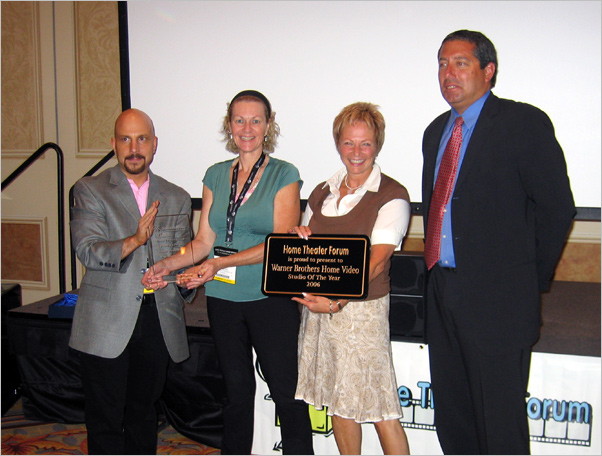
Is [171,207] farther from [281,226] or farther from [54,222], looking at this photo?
[54,222]

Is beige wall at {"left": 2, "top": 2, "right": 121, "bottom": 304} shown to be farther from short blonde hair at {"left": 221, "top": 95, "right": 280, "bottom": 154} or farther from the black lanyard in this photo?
the black lanyard

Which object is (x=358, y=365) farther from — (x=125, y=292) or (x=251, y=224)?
(x=125, y=292)

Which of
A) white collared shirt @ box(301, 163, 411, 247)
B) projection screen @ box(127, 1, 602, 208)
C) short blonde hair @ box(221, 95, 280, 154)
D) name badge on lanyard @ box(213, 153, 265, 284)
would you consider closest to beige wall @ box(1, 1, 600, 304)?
projection screen @ box(127, 1, 602, 208)

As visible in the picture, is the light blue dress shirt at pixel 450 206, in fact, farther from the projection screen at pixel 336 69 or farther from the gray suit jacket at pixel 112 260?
the gray suit jacket at pixel 112 260

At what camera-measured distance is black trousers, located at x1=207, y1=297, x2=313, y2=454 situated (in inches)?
86.8

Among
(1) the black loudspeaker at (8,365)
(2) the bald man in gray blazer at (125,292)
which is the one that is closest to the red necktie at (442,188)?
(2) the bald man in gray blazer at (125,292)

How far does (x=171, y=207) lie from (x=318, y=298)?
756 mm

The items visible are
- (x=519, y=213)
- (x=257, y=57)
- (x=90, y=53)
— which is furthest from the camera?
(x=90, y=53)

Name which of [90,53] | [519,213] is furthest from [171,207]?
[90,53]

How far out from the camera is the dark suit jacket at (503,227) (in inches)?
74.1

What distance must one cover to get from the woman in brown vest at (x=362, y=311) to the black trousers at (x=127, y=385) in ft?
2.13

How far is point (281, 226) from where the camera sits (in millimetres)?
2227

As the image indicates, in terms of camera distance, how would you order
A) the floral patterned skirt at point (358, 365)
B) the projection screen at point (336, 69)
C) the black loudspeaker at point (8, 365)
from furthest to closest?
1. the black loudspeaker at point (8, 365)
2. the projection screen at point (336, 69)
3. the floral patterned skirt at point (358, 365)

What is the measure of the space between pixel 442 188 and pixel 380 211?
247mm
